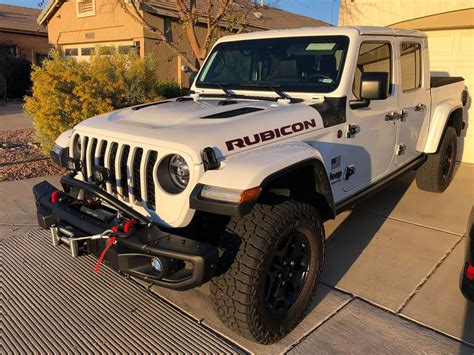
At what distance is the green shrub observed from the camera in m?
6.62

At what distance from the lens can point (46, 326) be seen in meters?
2.85

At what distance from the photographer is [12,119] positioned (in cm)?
1241

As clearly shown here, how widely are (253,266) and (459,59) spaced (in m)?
6.66

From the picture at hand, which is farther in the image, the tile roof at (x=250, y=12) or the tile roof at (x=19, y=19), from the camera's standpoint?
the tile roof at (x=19, y=19)

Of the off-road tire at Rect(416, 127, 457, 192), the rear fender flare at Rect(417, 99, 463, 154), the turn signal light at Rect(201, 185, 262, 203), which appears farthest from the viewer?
the off-road tire at Rect(416, 127, 457, 192)

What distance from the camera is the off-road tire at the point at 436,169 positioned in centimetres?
→ 530

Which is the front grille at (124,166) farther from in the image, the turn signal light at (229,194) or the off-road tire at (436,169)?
the off-road tire at (436,169)

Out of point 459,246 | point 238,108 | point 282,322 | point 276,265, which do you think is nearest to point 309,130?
point 238,108

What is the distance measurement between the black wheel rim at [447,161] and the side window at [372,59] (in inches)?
82.2

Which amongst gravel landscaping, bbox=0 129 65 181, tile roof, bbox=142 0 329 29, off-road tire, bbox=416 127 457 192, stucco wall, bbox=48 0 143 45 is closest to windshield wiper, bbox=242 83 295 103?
off-road tire, bbox=416 127 457 192

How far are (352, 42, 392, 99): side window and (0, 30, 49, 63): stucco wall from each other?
23.2 meters

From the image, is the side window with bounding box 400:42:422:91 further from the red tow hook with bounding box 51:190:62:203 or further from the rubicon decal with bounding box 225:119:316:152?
the red tow hook with bounding box 51:190:62:203

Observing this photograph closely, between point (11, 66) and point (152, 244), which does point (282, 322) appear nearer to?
point (152, 244)

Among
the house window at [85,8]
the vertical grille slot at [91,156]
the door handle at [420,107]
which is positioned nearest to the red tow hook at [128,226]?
the vertical grille slot at [91,156]
